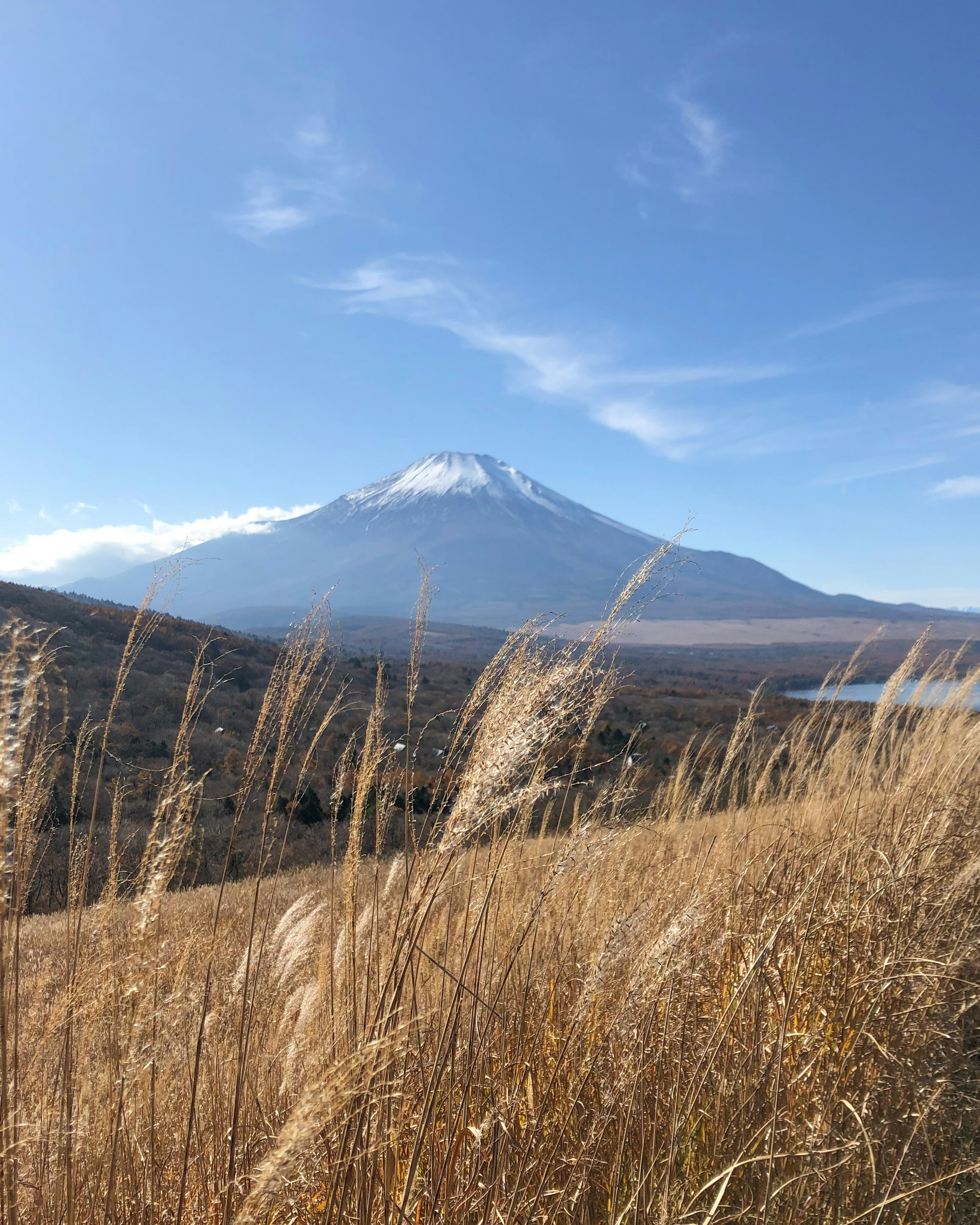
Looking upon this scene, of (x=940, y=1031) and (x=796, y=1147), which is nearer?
(x=796, y=1147)

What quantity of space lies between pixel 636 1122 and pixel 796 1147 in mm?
467

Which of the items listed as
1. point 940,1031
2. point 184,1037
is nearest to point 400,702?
point 184,1037

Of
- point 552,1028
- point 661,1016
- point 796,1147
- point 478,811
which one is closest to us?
point 478,811

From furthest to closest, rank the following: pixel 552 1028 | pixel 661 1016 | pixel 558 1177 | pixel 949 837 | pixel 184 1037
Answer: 1. pixel 184 1037
2. pixel 949 837
3. pixel 552 1028
4. pixel 661 1016
5. pixel 558 1177

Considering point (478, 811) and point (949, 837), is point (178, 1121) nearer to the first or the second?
point (478, 811)

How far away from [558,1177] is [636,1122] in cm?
25

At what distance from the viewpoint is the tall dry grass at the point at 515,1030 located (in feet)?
4.70

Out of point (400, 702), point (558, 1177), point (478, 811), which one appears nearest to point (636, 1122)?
point (558, 1177)

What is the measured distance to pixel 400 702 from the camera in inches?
917

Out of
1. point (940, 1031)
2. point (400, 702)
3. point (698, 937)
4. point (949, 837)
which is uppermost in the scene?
point (949, 837)

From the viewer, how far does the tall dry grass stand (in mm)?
1434

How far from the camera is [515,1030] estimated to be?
81.9 inches

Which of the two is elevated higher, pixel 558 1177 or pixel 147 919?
pixel 147 919

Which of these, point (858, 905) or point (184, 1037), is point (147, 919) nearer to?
point (184, 1037)
